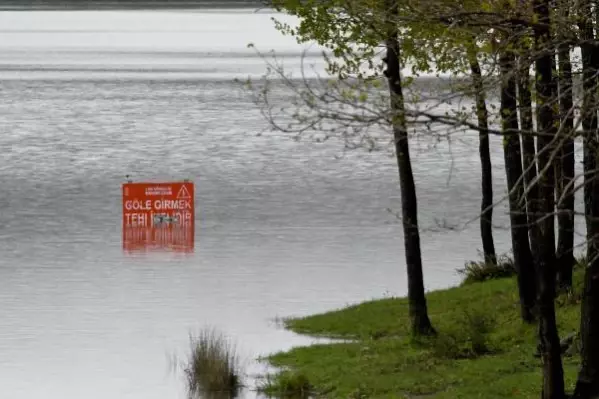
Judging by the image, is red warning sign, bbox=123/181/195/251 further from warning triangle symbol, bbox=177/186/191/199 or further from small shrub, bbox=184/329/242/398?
small shrub, bbox=184/329/242/398

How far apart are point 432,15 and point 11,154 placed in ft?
177

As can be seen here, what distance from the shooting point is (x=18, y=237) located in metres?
41.6

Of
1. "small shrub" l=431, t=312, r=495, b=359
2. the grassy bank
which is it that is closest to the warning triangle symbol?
the grassy bank

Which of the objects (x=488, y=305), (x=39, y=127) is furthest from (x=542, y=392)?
(x=39, y=127)

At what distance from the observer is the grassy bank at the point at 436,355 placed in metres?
18.4

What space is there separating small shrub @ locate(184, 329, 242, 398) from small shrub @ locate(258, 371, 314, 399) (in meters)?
0.64

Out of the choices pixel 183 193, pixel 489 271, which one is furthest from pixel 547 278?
pixel 183 193

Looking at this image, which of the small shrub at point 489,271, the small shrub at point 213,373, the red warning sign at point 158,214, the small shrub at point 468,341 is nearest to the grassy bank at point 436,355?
the small shrub at point 468,341

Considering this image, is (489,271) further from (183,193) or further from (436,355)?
(183,193)

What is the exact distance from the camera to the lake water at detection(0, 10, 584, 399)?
82.5 feet

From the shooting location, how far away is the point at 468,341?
2083cm

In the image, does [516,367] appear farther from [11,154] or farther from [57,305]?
[11,154]

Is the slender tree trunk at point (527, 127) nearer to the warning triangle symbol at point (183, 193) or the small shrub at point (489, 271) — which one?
the small shrub at point (489, 271)

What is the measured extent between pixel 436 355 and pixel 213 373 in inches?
116
